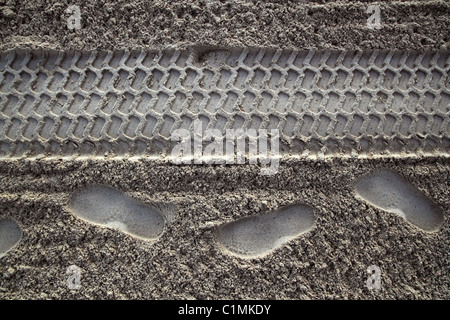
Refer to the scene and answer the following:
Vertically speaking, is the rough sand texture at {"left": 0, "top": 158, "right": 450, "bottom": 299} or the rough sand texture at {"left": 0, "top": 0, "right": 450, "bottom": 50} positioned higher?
the rough sand texture at {"left": 0, "top": 0, "right": 450, "bottom": 50}

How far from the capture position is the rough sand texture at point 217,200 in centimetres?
107

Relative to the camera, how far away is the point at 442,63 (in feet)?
3.75

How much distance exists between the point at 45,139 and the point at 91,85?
0.77ft

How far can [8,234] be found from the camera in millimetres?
1115

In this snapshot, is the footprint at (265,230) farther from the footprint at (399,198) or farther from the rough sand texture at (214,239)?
the footprint at (399,198)

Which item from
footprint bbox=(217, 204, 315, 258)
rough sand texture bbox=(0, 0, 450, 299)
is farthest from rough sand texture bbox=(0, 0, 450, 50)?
footprint bbox=(217, 204, 315, 258)

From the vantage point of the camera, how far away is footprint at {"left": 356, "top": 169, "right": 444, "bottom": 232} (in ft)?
3.63

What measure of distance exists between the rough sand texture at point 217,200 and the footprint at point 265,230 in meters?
0.02

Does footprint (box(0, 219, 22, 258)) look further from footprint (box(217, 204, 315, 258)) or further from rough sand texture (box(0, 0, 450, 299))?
footprint (box(217, 204, 315, 258))

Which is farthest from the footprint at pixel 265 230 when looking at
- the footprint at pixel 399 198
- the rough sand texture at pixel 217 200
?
the footprint at pixel 399 198

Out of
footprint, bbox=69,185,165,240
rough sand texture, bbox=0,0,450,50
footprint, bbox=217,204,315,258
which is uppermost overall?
rough sand texture, bbox=0,0,450,50

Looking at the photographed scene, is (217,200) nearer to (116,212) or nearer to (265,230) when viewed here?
(265,230)

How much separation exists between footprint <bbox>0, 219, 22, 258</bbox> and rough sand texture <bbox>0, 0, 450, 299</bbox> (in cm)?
3

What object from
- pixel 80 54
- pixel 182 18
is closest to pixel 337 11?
pixel 182 18
